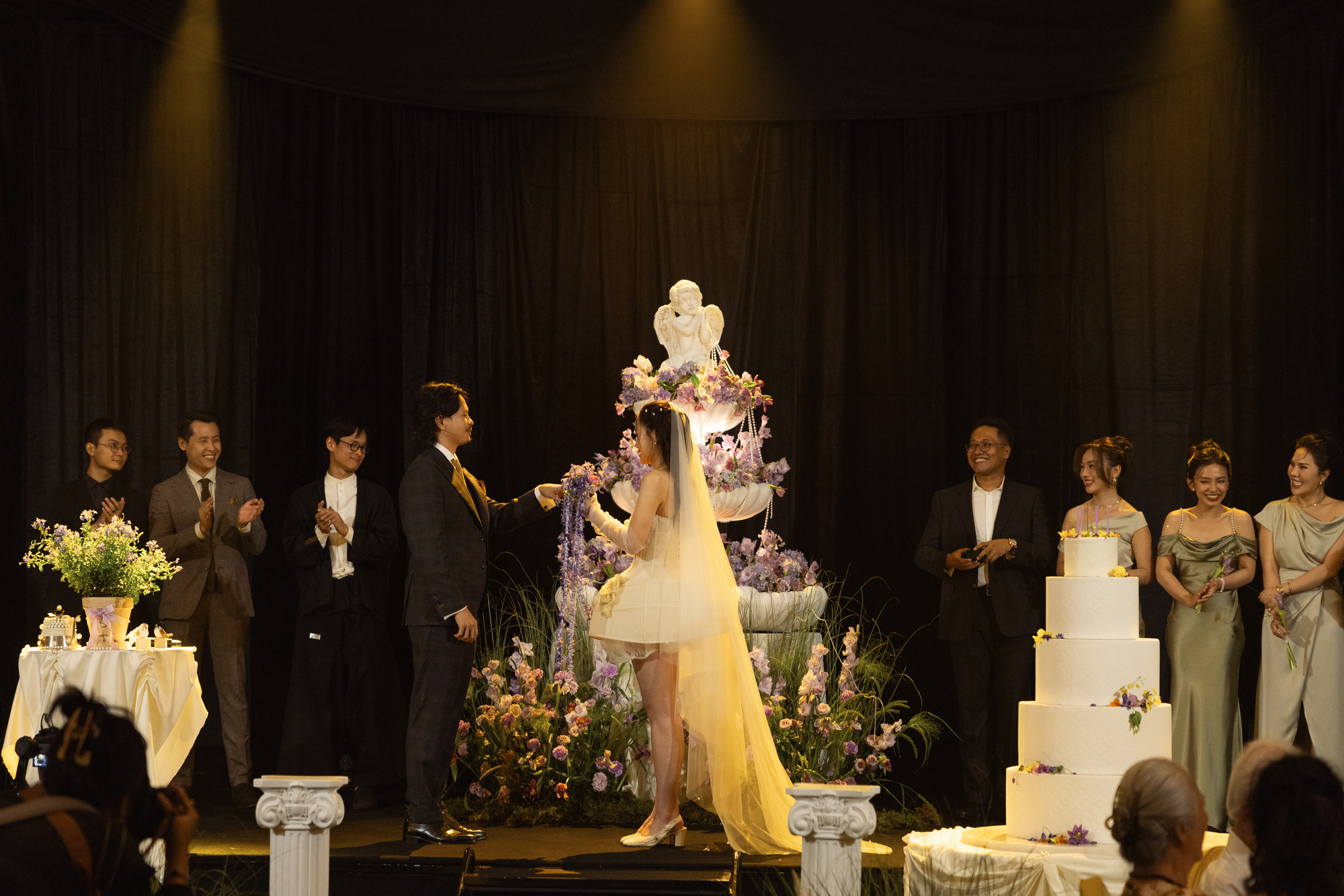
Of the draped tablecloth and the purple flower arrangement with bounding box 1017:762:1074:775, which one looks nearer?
the purple flower arrangement with bounding box 1017:762:1074:775

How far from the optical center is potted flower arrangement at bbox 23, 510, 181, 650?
5270 mm

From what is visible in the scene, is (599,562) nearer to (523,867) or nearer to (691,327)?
(691,327)

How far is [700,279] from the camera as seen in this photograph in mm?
7855

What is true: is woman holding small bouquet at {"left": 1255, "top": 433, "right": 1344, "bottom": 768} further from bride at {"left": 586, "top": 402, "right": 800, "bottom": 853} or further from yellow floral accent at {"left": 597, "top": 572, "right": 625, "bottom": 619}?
yellow floral accent at {"left": 597, "top": 572, "right": 625, "bottom": 619}

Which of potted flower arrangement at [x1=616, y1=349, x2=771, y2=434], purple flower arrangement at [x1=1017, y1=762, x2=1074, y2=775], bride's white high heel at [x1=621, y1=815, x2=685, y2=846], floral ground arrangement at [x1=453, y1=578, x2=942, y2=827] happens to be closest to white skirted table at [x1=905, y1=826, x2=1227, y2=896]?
purple flower arrangement at [x1=1017, y1=762, x2=1074, y2=775]

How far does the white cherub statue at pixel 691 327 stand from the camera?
658 cm

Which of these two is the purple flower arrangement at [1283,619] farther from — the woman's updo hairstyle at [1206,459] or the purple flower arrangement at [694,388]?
the purple flower arrangement at [694,388]

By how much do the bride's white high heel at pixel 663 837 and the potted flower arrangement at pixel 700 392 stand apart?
1965 millimetres

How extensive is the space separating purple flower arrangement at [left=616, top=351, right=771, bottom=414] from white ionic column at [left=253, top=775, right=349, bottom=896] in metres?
2.61

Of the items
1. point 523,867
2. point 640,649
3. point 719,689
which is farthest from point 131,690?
point 719,689

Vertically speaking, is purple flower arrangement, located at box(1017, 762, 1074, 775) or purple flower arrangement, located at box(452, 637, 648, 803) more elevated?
purple flower arrangement, located at box(1017, 762, 1074, 775)

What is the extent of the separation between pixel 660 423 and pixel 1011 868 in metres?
1.95

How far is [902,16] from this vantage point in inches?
291

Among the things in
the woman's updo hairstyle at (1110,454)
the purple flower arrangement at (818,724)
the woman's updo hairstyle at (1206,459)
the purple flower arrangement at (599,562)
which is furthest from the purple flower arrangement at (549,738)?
the woman's updo hairstyle at (1206,459)
